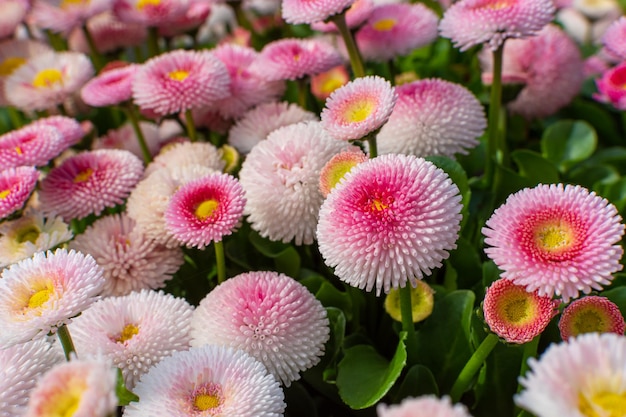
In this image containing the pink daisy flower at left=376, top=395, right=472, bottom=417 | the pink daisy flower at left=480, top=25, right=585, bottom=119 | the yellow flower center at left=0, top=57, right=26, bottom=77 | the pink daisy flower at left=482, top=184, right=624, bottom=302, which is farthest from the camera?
the yellow flower center at left=0, top=57, right=26, bottom=77

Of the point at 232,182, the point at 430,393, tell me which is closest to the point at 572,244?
the point at 430,393

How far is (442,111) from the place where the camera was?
2.96 feet

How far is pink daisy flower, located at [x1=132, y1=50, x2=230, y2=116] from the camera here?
991mm

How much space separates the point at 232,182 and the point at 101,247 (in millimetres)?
240

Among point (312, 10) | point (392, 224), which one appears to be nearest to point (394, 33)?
point (312, 10)

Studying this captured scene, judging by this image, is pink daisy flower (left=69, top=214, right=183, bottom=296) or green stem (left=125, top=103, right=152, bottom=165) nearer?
pink daisy flower (left=69, top=214, right=183, bottom=296)

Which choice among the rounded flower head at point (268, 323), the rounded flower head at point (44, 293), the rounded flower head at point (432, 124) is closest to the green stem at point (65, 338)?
the rounded flower head at point (44, 293)

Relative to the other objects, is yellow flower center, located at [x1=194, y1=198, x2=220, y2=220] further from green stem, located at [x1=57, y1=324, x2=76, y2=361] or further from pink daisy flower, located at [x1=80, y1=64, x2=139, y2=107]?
pink daisy flower, located at [x1=80, y1=64, x2=139, y2=107]

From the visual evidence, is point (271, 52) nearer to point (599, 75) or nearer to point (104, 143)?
point (104, 143)

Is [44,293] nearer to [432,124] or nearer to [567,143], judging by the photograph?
[432,124]

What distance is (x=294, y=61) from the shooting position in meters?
1.04

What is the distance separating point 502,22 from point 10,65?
1.06 m

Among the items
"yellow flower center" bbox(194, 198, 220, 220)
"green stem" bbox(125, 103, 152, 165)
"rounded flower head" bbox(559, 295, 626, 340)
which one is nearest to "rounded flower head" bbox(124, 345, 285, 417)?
"yellow flower center" bbox(194, 198, 220, 220)

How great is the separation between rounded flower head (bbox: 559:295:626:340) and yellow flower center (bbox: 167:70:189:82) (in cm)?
67
